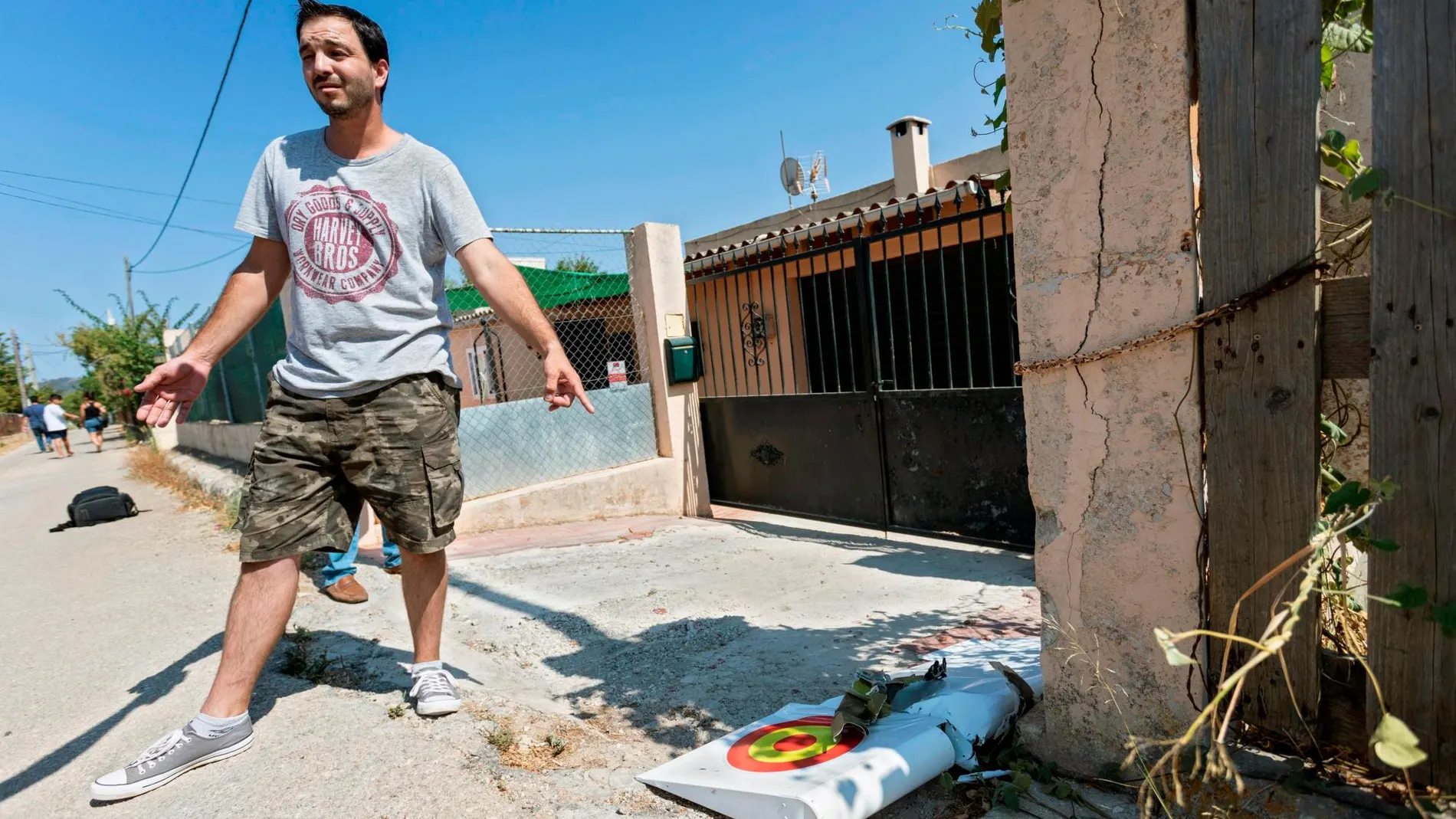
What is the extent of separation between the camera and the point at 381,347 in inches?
88.1

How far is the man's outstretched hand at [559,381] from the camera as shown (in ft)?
7.27

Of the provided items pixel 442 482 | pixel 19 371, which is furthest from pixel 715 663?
pixel 19 371

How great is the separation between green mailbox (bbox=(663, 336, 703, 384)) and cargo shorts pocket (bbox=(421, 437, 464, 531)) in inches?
178

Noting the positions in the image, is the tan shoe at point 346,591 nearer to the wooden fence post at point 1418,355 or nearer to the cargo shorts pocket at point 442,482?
the cargo shorts pocket at point 442,482

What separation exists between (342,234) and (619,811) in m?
1.73

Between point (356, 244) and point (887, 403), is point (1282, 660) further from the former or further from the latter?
point (887, 403)

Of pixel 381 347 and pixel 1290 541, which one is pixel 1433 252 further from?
pixel 381 347

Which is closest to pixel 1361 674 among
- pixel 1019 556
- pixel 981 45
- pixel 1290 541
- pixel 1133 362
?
pixel 1290 541

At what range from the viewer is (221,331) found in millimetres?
2221

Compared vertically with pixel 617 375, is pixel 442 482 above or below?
below

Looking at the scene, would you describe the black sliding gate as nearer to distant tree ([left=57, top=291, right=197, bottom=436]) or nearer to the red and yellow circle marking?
the red and yellow circle marking

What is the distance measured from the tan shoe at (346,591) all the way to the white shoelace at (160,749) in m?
1.64

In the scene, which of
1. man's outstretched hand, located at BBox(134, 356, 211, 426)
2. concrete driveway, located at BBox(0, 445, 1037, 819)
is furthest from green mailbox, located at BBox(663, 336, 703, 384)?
man's outstretched hand, located at BBox(134, 356, 211, 426)

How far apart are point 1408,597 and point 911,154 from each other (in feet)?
31.2
